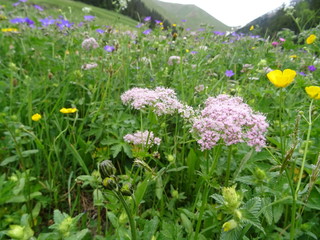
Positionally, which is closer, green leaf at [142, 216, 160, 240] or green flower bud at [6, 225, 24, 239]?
green flower bud at [6, 225, 24, 239]

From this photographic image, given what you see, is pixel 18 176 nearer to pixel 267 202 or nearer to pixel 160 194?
A: pixel 160 194

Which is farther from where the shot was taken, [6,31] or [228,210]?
[6,31]

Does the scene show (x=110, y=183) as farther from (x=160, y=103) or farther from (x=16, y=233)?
(x=160, y=103)

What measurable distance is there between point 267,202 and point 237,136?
288mm

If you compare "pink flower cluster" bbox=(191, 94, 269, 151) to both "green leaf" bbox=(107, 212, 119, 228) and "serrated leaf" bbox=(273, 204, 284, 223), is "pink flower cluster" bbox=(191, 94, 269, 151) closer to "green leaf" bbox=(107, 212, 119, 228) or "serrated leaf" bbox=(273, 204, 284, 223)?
"serrated leaf" bbox=(273, 204, 284, 223)

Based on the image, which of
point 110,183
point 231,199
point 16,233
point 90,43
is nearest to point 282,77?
point 231,199

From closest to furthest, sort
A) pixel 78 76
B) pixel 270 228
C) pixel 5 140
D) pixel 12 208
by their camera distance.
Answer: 1. pixel 270 228
2. pixel 12 208
3. pixel 5 140
4. pixel 78 76

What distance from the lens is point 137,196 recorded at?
3.71ft

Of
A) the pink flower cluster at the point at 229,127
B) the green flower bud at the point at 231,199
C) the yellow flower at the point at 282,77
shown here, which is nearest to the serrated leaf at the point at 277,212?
the pink flower cluster at the point at 229,127

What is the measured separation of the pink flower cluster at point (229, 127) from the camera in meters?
1.12

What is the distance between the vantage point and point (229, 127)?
1117 millimetres

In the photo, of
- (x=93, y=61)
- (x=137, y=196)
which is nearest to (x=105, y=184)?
(x=137, y=196)

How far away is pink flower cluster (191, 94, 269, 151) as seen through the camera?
1.12 meters

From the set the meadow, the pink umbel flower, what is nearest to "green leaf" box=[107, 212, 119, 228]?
the meadow
